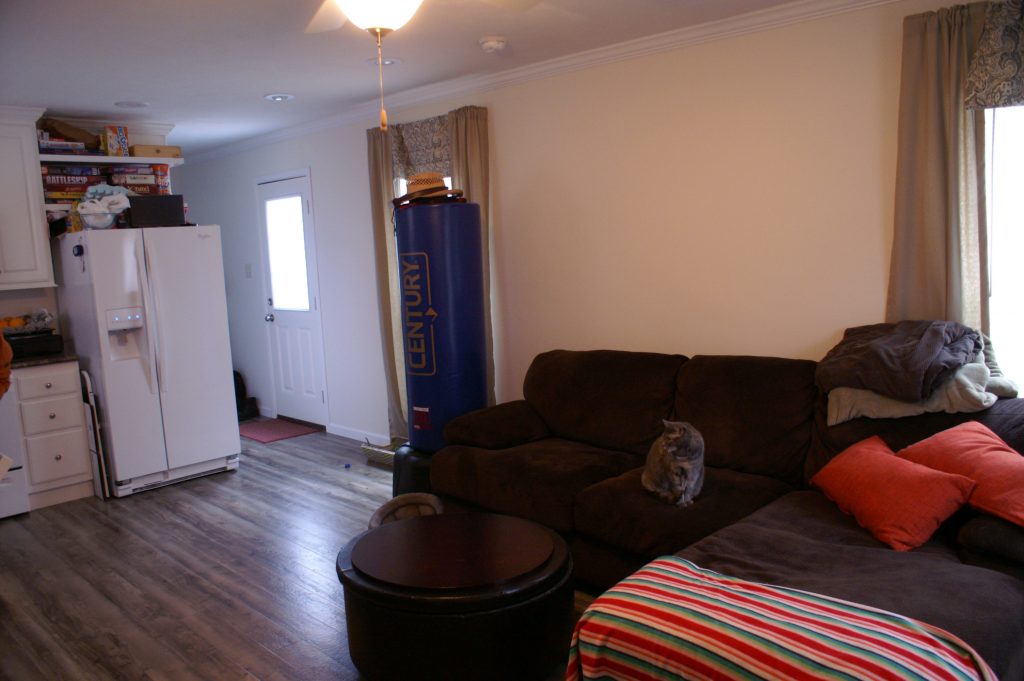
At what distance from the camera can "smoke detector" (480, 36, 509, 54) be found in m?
3.43

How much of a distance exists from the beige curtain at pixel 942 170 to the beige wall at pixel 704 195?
0.11 m

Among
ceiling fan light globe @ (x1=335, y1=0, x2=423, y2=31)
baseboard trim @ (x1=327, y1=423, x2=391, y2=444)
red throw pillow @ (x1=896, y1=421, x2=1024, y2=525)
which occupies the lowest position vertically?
baseboard trim @ (x1=327, y1=423, x2=391, y2=444)

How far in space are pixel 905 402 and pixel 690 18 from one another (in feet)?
6.44

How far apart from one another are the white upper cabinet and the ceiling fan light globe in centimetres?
339

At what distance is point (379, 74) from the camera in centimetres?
404

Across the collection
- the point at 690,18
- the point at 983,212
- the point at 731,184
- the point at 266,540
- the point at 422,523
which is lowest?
the point at 266,540

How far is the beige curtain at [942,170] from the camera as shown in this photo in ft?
8.86

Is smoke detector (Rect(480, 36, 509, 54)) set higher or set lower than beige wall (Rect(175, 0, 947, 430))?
higher

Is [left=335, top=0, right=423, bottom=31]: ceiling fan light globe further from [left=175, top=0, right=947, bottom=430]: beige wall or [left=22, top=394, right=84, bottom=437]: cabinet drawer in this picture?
[left=22, top=394, right=84, bottom=437]: cabinet drawer

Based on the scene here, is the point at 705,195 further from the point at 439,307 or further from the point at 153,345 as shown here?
the point at 153,345

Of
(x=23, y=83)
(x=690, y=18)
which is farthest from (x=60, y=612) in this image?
(x=690, y=18)

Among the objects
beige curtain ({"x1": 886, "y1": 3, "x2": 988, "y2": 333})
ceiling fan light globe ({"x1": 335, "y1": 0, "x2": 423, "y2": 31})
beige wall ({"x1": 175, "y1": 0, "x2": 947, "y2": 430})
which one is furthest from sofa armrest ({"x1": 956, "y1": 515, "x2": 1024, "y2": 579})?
ceiling fan light globe ({"x1": 335, "y1": 0, "x2": 423, "y2": 31})

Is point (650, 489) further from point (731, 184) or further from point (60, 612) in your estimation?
point (60, 612)

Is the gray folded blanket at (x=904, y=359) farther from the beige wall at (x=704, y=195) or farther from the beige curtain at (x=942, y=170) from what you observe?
the beige wall at (x=704, y=195)
